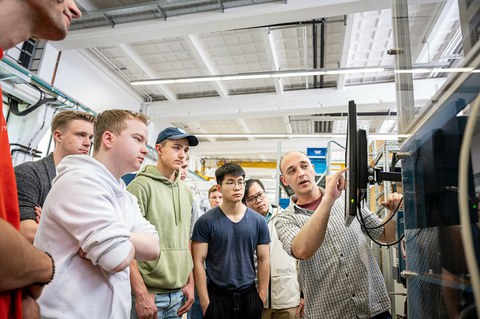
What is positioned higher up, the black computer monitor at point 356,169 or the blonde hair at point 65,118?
the blonde hair at point 65,118

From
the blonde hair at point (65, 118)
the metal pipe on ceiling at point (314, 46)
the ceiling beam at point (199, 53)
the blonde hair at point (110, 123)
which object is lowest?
the blonde hair at point (110, 123)

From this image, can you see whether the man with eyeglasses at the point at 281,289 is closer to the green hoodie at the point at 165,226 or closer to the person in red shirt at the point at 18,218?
the green hoodie at the point at 165,226

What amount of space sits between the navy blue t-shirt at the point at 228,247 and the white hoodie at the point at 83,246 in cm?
119

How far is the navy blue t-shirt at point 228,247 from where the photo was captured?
2.24m

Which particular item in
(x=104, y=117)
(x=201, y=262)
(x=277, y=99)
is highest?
(x=277, y=99)

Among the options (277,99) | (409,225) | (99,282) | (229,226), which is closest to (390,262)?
(229,226)

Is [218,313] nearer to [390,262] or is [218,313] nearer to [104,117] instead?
[104,117]

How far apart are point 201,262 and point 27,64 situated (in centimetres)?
433

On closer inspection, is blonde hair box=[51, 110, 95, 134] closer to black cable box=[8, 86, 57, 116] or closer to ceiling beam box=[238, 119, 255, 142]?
black cable box=[8, 86, 57, 116]

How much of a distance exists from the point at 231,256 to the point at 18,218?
1637 millimetres

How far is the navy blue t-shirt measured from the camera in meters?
2.24

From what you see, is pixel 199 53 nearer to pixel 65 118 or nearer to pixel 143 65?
pixel 143 65

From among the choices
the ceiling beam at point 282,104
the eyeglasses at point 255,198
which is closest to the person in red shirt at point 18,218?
the eyeglasses at point 255,198

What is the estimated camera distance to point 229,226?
2.37 m
